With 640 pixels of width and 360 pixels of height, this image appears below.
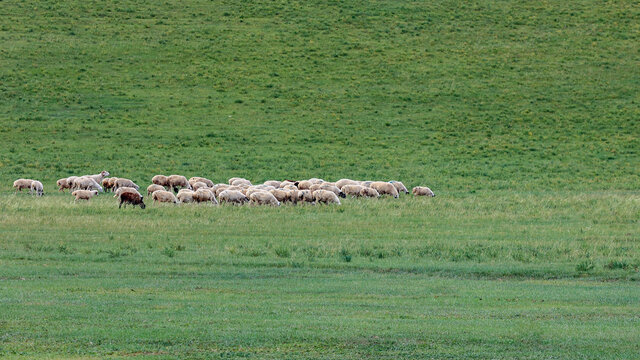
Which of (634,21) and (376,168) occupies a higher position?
(634,21)

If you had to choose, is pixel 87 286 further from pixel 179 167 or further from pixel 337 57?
pixel 337 57

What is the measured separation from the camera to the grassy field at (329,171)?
1312 centimetres

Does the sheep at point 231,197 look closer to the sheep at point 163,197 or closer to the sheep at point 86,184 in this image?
the sheep at point 163,197

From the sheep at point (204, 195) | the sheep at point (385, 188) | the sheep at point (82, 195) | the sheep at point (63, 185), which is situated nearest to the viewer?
the sheep at point (204, 195)

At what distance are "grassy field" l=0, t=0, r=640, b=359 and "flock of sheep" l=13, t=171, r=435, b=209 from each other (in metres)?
0.87

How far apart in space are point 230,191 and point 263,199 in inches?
45.9

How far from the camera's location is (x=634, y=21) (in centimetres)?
7712

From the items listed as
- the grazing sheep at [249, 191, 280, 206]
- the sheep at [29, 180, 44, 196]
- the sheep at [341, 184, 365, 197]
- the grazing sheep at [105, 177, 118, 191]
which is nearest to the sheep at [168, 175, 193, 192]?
the grazing sheep at [105, 177, 118, 191]

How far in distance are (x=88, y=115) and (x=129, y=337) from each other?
4688cm

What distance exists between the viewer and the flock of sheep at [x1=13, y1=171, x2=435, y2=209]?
3105 cm

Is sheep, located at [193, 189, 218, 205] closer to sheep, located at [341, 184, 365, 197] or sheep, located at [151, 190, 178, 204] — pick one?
sheep, located at [151, 190, 178, 204]

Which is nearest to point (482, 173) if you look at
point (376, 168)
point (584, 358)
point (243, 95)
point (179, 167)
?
point (376, 168)

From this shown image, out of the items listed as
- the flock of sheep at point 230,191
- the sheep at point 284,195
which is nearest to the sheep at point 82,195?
the flock of sheep at point 230,191

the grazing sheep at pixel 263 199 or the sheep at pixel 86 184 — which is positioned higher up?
the grazing sheep at pixel 263 199
